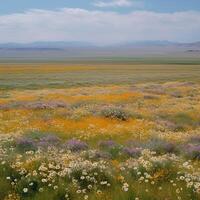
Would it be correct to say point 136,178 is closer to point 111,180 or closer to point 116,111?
point 111,180

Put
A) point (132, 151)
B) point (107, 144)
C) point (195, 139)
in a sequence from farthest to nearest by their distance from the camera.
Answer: point (195, 139) → point (107, 144) → point (132, 151)

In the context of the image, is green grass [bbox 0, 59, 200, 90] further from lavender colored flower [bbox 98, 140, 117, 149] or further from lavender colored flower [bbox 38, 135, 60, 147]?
lavender colored flower [bbox 98, 140, 117, 149]

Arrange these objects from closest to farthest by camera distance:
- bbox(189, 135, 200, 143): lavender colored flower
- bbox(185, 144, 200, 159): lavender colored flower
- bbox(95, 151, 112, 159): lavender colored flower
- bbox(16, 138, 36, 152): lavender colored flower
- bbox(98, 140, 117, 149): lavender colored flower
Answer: bbox(95, 151, 112, 159): lavender colored flower < bbox(185, 144, 200, 159): lavender colored flower < bbox(16, 138, 36, 152): lavender colored flower < bbox(98, 140, 117, 149): lavender colored flower < bbox(189, 135, 200, 143): lavender colored flower

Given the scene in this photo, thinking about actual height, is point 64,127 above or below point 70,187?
below

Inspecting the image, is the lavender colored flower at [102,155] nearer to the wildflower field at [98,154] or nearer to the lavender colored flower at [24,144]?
the wildflower field at [98,154]

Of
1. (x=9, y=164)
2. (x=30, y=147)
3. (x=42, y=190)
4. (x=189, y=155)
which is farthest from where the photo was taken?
(x=30, y=147)

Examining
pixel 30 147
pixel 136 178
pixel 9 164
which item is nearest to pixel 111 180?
pixel 136 178

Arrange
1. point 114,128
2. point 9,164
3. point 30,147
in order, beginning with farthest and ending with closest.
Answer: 1. point 114,128
2. point 30,147
3. point 9,164

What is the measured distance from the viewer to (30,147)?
595 inches

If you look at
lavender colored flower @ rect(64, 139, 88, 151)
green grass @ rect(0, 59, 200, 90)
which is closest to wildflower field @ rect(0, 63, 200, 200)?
lavender colored flower @ rect(64, 139, 88, 151)

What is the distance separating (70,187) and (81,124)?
38.2ft

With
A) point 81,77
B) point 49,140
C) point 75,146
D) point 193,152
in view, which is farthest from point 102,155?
point 81,77

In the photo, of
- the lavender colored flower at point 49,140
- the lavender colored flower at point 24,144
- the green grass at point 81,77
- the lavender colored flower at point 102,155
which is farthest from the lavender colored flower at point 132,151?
the green grass at point 81,77

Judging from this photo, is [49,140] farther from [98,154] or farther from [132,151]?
[132,151]
